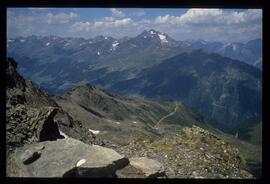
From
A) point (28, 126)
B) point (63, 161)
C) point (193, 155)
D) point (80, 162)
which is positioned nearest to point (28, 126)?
point (28, 126)

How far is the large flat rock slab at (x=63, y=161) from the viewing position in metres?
6.38

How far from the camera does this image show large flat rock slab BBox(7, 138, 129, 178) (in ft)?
20.9

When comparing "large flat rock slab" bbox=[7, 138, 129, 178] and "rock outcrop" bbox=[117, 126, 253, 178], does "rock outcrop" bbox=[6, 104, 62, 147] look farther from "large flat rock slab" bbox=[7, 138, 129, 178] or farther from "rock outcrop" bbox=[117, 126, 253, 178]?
"rock outcrop" bbox=[117, 126, 253, 178]

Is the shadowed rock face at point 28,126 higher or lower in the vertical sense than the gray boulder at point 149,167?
higher

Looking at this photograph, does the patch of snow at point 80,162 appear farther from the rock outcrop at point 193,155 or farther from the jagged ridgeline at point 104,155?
the rock outcrop at point 193,155

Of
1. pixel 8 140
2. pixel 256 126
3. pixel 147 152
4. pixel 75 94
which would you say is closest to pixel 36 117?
pixel 8 140

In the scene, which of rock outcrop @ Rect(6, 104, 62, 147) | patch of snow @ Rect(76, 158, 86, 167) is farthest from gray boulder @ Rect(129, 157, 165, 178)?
rock outcrop @ Rect(6, 104, 62, 147)

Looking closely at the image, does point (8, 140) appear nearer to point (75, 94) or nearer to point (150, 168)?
point (150, 168)

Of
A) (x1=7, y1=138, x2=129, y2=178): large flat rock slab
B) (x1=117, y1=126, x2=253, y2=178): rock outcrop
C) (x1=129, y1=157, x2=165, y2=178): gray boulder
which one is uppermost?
(x1=7, y1=138, x2=129, y2=178): large flat rock slab

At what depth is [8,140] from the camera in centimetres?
717

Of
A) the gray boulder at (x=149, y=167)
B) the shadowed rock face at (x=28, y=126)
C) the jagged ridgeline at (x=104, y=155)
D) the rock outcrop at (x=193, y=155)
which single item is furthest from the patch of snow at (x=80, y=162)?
the rock outcrop at (x=193, y=155)

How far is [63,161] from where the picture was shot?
21.6 ft
